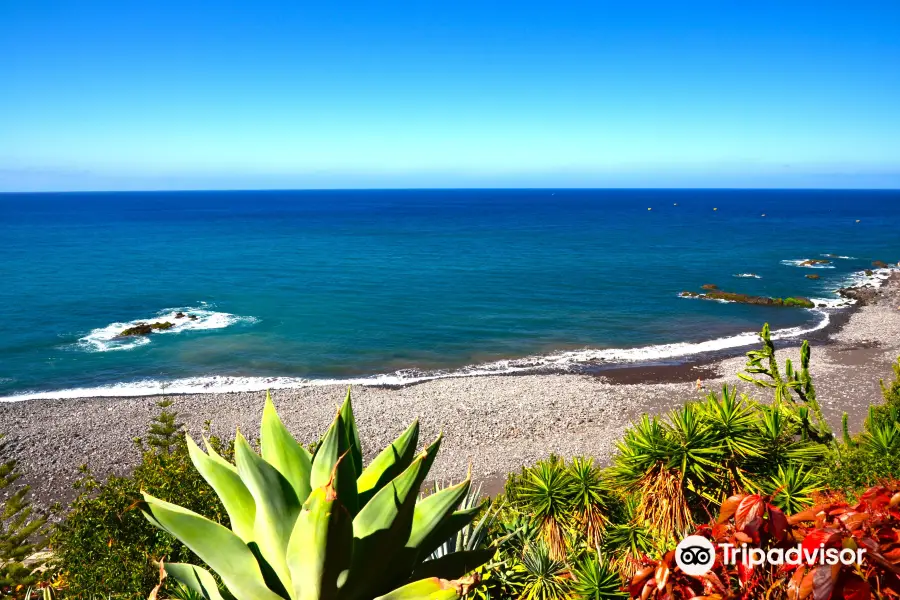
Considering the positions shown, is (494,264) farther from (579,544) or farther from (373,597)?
(373,597)

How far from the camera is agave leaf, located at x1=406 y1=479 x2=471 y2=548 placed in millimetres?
2564

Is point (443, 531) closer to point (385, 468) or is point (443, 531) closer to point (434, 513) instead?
point (434, 513)

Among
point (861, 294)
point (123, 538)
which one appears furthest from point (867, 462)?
point (861, 294)

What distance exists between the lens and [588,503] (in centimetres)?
791

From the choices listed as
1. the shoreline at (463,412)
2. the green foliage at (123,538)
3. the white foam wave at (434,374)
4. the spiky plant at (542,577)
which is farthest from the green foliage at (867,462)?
the white foam wave at (434,374)

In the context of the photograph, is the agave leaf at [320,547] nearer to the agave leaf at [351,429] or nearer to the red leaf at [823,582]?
the agave leaf at [351,429]

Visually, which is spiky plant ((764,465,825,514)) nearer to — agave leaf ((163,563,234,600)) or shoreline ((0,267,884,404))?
agave leaf ((163,563,234,600))

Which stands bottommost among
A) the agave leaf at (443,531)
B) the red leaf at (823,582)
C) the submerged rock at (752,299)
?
the submerged rock at (752,299)

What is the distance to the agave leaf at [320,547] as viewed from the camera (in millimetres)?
2006

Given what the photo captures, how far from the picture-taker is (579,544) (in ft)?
23.3

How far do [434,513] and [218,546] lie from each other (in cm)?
90

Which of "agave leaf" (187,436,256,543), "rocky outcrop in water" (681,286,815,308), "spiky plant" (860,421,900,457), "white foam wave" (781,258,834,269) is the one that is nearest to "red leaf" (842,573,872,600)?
"agave leaf" (187,436,256,543)

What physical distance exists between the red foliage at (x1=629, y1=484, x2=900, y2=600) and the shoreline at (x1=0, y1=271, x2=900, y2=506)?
1626 cm

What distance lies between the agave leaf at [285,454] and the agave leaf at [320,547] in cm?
34
